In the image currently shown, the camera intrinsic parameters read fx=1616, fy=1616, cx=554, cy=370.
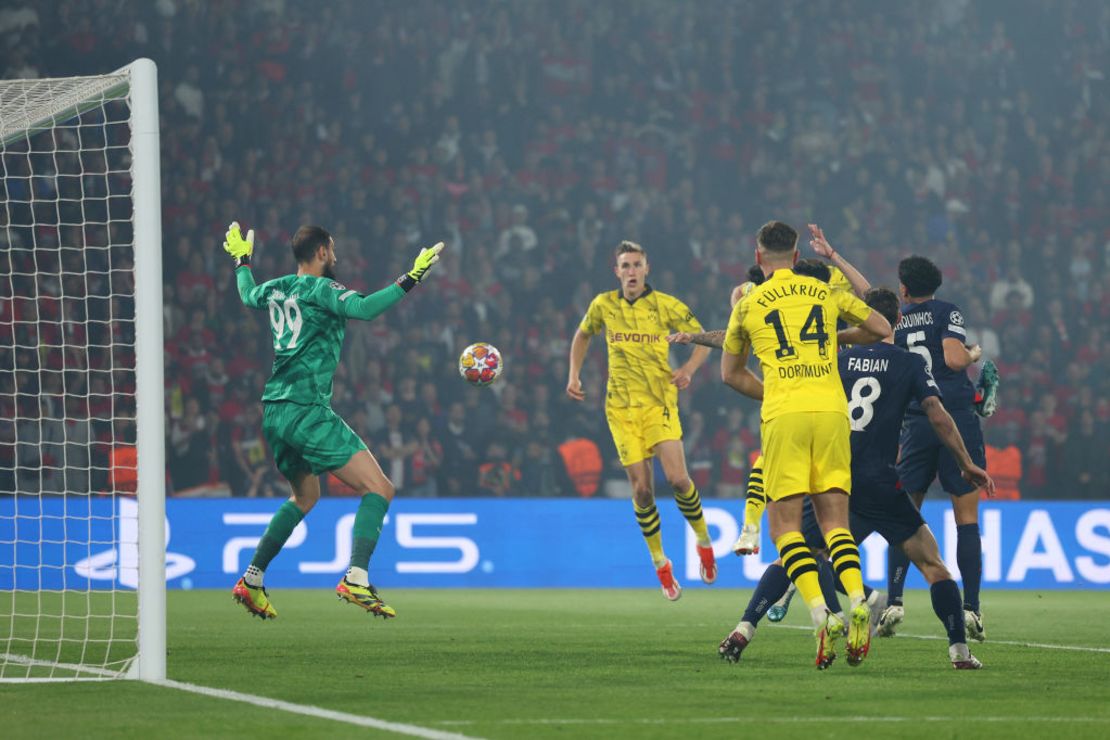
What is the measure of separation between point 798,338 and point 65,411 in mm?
9337

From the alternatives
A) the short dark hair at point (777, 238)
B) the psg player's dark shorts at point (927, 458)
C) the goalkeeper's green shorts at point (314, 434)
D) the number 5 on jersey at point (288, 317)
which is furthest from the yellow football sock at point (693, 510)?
the short dark hair at point (777, 238)

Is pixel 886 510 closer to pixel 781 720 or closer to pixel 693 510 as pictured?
pixel 781 720

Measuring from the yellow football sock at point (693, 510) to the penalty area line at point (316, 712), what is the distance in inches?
225

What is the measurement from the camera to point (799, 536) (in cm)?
706

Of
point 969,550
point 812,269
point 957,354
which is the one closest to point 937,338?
point 957,354

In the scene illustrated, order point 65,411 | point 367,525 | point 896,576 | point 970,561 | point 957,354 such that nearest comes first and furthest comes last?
point 367,525 → point 957,354 → point 970,561 → point 896,576 → point 65,411

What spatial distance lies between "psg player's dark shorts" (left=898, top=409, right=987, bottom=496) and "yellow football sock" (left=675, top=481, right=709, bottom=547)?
272cm

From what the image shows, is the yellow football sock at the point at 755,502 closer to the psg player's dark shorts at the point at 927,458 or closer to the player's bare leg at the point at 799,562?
the psg player's dark shorts at the point at 927,458

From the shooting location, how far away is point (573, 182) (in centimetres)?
2077

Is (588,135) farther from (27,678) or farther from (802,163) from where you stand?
(27,678)

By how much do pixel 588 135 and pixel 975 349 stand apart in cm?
1285

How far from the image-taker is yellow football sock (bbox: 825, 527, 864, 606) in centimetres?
686

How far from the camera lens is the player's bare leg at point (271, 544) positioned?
8609 mm

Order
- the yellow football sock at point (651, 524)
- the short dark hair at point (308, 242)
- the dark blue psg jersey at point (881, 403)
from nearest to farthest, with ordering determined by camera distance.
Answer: the dark blue psg jersey at point (881, 403)
the short dark hair at point (308, 242)
the yellow football sock at point (651, 524)
